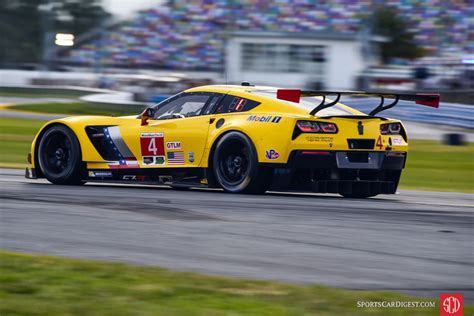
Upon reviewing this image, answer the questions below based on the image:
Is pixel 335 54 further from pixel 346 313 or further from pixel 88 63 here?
pixel 346 313

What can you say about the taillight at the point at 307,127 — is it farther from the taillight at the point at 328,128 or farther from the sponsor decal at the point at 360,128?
the sponsor decal at the point at 360,128

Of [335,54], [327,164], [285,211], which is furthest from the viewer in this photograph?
[335,54]

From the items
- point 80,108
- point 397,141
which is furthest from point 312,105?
point 80,108

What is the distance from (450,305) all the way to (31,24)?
209 feet

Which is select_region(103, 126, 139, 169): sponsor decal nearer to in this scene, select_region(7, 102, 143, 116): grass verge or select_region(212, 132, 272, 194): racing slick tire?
select_region(212, 132, 272, 194): racing slick tire

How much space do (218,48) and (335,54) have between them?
249 inches

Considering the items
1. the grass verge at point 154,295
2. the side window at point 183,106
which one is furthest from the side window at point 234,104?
the grass verge at point 154,295

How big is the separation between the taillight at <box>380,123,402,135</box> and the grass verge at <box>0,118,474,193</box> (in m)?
2.21

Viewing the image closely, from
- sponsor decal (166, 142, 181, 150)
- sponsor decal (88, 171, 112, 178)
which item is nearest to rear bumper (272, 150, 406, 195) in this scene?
sponsor decal (166, 142, 181, 150)

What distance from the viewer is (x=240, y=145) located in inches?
366

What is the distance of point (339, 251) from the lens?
19.0 ft

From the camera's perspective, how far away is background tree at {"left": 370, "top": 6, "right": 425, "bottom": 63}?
1918 inches

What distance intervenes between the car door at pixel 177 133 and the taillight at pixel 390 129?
1.80 meters

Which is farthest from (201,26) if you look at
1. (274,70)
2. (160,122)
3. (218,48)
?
(160,122)
